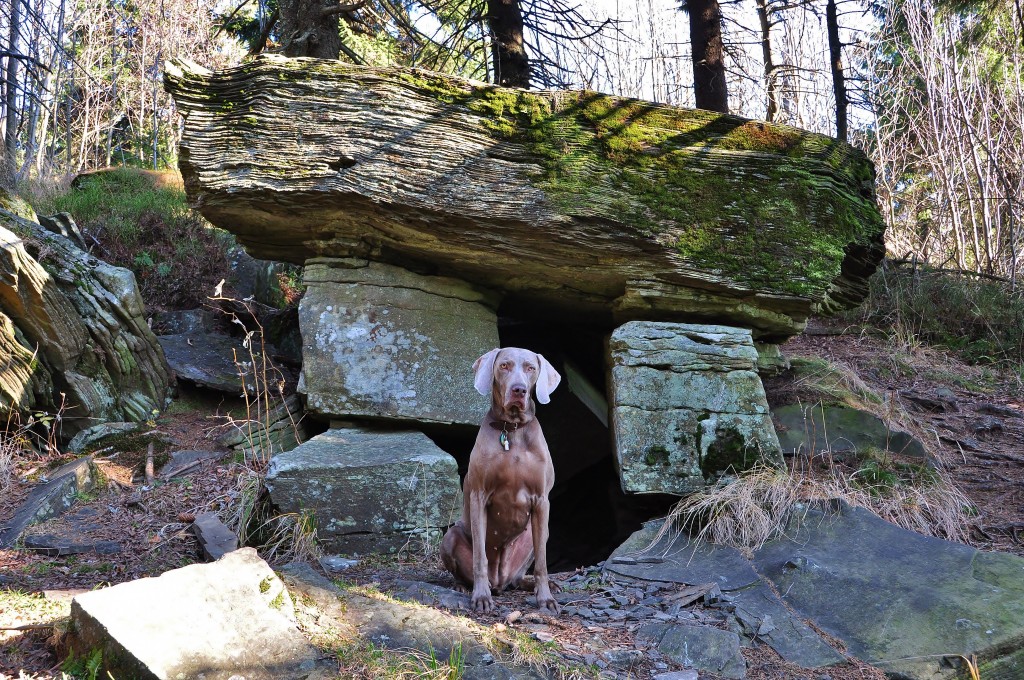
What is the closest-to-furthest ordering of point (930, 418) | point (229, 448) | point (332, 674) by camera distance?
point (332, 674)
point (229, 448)
point (930, 418)

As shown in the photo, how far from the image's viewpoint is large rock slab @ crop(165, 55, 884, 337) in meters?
5.47

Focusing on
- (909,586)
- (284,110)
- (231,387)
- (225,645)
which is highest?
(284,110)

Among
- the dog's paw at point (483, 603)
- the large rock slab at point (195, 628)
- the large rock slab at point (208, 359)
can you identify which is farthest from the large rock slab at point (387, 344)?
the large rock slab at point (195, 628)

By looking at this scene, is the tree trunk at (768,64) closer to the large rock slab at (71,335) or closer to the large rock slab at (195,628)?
the large rock slab at (71,335)

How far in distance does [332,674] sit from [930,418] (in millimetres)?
6051

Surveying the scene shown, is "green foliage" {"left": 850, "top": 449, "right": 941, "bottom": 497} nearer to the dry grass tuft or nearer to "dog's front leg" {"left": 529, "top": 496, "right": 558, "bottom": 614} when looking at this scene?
the dry grass tuft

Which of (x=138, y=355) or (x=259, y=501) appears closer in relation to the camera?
(x=259, y=501)

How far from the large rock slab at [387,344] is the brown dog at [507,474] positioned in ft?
6.06

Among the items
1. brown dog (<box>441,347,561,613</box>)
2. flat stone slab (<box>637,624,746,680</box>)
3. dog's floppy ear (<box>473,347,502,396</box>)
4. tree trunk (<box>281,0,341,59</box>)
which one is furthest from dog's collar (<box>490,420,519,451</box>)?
tree trunk (<box>281,0,341,59</box>)

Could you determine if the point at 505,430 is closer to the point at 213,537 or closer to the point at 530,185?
the point at 213,537

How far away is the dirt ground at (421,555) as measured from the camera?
138 inches

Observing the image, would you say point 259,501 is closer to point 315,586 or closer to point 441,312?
point 315,586

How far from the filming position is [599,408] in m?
6.63

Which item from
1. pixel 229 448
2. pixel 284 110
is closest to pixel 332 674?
pixel 229 448
